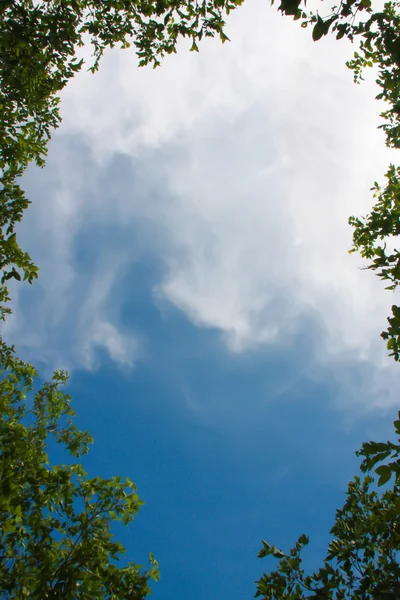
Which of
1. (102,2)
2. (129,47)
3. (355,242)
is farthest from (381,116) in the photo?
(102,2)

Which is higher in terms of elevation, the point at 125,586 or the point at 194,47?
the point at 194,47

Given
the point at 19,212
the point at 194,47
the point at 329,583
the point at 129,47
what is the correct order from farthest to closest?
the point at 129,47
the point at 194,47
the point at 19,212
the point at 329,583

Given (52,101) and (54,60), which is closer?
(54,60)

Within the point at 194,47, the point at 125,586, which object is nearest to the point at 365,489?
the point at 125,586

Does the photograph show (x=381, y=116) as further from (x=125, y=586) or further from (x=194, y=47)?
(x=125, y=586)

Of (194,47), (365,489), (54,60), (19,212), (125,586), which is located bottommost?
(125,586)

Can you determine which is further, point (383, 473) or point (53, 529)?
point (53, 529)

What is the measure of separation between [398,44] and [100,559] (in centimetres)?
787

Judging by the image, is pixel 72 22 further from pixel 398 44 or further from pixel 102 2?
pixel 398 44

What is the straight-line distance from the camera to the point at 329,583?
5484 millimetres

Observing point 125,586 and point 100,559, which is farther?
point 125,586

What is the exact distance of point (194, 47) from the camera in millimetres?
8234

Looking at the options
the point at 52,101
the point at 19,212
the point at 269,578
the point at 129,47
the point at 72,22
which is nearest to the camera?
the point at 269,578

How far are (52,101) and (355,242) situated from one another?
33.4 feet
